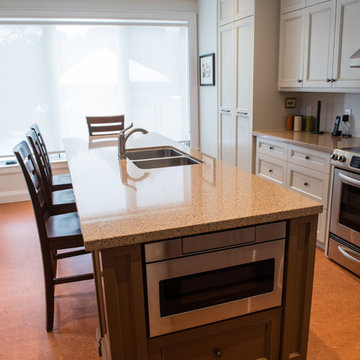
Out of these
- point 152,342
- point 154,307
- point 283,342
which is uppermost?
point 154,307

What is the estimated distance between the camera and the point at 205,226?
1.35m

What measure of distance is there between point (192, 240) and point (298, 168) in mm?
2171

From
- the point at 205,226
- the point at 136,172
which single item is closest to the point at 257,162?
the point at 136,172

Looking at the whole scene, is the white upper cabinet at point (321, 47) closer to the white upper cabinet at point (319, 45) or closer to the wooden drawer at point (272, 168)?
the white upper cabinet at point (319, 45)

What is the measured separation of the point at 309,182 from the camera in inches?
125

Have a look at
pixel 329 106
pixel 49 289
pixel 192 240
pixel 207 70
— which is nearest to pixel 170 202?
pixel 192 240

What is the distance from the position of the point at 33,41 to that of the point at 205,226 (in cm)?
432

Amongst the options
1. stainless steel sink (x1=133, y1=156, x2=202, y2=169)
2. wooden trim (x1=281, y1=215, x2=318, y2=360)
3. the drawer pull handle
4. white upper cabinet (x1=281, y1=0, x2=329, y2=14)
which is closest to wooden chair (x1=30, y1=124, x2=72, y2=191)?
stainless steel sink (x1=133, y1=156, x2=202, y2=169)

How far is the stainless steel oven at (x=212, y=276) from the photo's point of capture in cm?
139

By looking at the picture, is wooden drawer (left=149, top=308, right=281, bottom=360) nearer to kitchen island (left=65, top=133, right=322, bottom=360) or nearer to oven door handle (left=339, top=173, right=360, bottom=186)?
kitchen island (left=65, top=133, right=322, bottom=360)

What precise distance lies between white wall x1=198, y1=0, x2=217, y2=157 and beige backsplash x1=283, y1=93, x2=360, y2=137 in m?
1.16

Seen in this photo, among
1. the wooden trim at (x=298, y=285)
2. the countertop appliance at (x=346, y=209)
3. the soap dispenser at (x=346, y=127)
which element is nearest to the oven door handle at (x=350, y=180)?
the countertop appliance at (x=346, y=209)

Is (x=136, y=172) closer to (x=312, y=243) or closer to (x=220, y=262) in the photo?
(x=220, y=262)

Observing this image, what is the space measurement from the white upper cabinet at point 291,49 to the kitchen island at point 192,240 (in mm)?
2071
